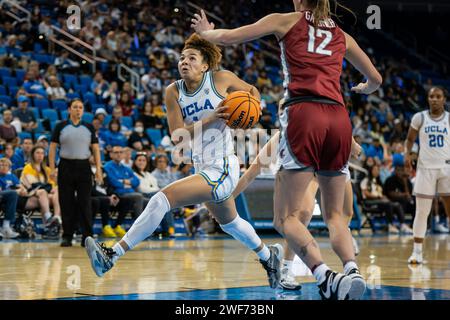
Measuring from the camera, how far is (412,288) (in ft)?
20.4

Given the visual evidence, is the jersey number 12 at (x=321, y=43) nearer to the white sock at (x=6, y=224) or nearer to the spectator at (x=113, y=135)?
the white sock at (x=6, y=224)

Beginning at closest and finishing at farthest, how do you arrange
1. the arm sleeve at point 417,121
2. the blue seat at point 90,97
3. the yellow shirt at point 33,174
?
the arm sleeve at point 417,121
the yellow shirt at point 33,174
the blue seat at point 90,97

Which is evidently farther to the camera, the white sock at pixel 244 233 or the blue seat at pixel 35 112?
the blue seat at pixel 35 112

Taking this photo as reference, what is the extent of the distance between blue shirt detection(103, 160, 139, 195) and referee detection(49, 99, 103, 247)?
6.61ft

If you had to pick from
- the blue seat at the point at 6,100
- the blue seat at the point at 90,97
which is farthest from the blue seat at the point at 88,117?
the blue seat at the point at 6,100

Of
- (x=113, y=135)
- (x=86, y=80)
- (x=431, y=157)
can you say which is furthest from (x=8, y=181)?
(x=431, y=157)

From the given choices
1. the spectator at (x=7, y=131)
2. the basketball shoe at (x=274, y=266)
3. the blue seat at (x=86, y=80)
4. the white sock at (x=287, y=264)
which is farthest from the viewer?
the blue seat at (x=86, y=80)

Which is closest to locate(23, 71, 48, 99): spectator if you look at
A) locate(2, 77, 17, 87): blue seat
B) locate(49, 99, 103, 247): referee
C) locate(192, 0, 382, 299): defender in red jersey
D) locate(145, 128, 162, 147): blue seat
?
locate(2, 77, 17, 87): blue seat

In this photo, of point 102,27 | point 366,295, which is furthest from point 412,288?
point 102,27

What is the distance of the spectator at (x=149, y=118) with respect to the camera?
1684 cm

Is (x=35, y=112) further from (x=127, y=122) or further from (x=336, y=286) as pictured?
(x=336, y=286)

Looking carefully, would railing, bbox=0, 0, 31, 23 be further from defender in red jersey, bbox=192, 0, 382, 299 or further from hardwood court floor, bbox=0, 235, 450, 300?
defender in red jersey, bbox=192, 0, 382, 299

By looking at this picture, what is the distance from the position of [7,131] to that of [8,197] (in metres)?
1.89
